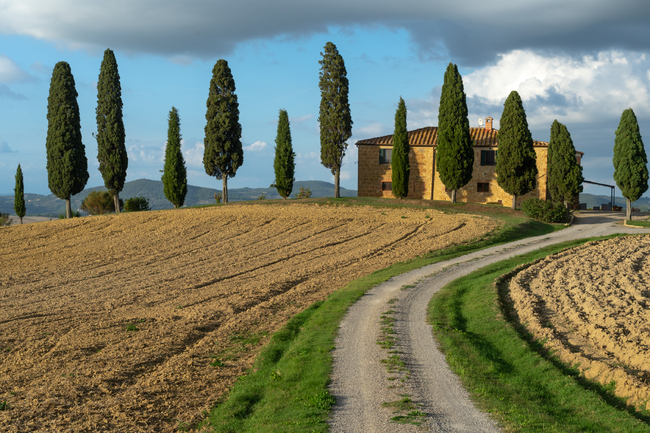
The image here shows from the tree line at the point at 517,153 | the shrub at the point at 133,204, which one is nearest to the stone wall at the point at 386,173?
the tree line at the point at 517,153

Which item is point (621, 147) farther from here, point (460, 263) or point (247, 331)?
point (247, 331)

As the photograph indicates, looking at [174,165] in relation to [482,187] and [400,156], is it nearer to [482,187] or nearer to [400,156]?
[400,156]

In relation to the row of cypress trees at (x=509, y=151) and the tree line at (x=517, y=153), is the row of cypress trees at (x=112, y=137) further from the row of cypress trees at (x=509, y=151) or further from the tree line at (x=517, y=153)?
the row of cypress trees at (x=509, y=151)

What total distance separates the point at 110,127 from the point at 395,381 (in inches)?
1773

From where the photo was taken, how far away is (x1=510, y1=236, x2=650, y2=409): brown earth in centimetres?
957

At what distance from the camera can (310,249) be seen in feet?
88.7

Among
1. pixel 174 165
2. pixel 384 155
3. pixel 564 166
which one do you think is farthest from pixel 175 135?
pixel 564 166

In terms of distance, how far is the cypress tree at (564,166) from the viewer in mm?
43781

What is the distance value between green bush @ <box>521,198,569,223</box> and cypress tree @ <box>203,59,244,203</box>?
26.4 m

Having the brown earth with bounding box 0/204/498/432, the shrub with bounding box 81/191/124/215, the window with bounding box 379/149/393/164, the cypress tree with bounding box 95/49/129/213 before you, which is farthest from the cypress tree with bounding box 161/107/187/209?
the window with bounding box 379/149/393/164

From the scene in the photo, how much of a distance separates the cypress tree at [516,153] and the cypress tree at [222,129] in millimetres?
23854

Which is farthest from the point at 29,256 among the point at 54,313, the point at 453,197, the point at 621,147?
the point at 621,147

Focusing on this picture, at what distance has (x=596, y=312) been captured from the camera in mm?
13234

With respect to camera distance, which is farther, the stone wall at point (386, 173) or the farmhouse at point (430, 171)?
the stone wall at point (386, 173)
